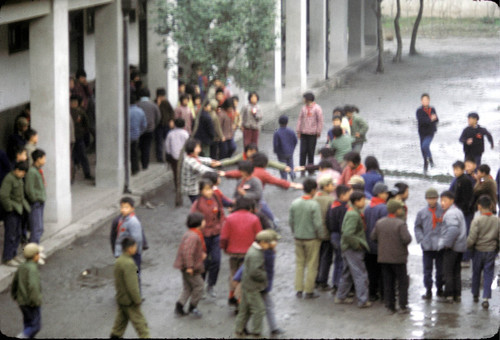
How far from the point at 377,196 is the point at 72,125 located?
7.25 metres

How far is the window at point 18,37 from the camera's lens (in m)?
19.9

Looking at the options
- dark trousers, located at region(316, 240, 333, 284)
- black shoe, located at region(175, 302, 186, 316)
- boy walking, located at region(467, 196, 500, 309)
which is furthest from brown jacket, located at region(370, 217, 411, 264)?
black shoe, located at region(175, 302, 186, 316)

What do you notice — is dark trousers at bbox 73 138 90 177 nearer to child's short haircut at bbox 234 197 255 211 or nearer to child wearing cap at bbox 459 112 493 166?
child wearing cap at bbox 459 112 493 166

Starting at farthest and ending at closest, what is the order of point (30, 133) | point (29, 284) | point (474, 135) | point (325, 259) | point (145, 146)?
point (145, 146)
point (474, 135)
point (30, 133)
point (325, 259)
point (29, 284)

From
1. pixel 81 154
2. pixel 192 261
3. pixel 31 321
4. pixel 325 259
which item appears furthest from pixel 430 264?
pixel 81 154

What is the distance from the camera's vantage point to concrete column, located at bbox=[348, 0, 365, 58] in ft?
145

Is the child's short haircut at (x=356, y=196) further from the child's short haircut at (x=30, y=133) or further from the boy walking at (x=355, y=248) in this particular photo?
the child's short haircut at (x=30, y=133)

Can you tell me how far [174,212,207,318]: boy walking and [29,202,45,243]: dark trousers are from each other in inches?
128

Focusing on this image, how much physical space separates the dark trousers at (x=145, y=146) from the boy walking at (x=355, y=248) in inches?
337

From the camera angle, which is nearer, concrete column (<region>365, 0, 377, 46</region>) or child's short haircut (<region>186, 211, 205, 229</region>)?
child's short haircut (<region>186, 211, 205, 229</region>)

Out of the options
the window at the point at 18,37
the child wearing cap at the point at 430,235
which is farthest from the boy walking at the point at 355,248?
the window at the point at 18,37

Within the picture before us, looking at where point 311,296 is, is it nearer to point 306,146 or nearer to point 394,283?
point 394,283

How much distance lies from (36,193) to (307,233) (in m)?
4.13

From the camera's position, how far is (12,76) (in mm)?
19969
